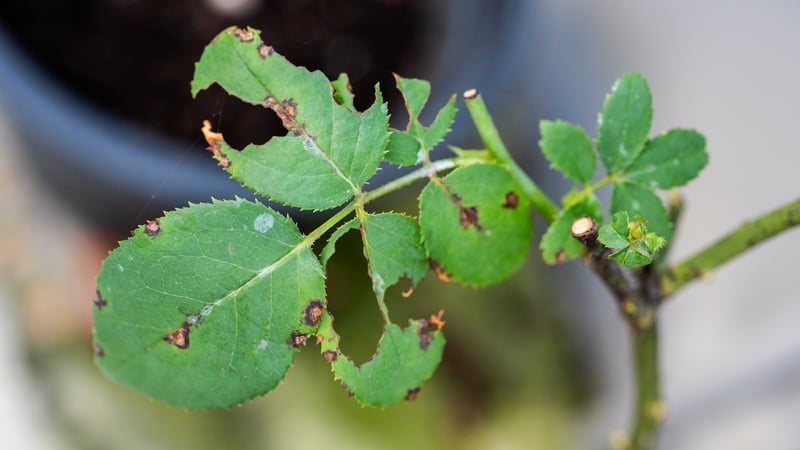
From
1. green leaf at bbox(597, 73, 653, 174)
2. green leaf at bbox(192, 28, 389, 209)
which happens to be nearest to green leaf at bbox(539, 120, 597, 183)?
green leaf at bbox(597, 73, 653, 174)

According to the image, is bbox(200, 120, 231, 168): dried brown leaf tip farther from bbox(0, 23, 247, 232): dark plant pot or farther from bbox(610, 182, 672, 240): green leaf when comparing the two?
bbox(0, 23, 247, 232): dark plant pot

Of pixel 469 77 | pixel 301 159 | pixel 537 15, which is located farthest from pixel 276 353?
pixel 537 15

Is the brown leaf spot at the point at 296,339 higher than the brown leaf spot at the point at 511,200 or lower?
lower

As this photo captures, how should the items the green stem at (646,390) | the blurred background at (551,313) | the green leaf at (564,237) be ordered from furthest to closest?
the blurred background at (551,313)
the green stem at (646,390)
the green leaf at (564,237)

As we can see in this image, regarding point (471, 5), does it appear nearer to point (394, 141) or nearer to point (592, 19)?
point (592, 19)

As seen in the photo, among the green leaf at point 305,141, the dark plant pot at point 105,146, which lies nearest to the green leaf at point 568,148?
the green leaf at point 305,141

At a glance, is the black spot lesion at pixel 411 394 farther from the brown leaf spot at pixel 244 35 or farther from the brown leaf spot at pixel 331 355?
the brown leaf spot at pixel 244 35

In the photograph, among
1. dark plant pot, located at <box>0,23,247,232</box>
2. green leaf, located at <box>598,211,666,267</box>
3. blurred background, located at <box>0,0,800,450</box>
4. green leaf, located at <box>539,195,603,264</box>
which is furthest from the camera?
blurred background, located at <box>0,0,800,450</box>
